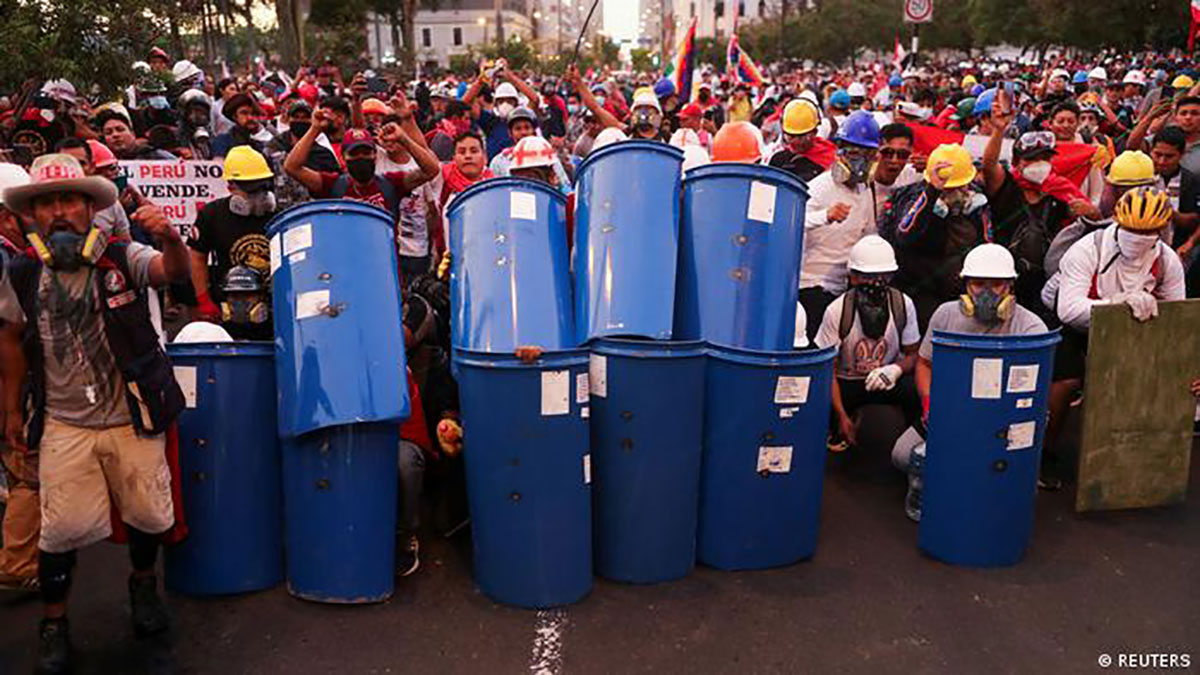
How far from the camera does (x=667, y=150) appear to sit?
5094mm

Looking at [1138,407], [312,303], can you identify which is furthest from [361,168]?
[1138,407]

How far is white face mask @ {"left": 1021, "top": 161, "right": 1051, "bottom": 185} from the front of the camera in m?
6.82

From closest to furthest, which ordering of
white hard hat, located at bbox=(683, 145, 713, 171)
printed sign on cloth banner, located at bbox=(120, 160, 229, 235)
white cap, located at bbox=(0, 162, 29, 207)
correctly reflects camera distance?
white cap, located at bbox=(0, 162, 29, 207), white hard hat, located at bbox=(683, 145, 713, 171), printed sign on cloth banner, located at bbox=(120, 160, 229, 235)

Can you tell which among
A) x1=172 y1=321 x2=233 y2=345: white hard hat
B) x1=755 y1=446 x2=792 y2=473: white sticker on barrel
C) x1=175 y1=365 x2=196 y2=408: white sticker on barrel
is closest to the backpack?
x1=755 y1=446 x2=792 y2=473: white sticker on barrel

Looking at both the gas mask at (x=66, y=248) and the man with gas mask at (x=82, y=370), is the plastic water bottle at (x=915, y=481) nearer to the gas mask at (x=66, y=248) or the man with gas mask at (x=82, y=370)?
the man with gas mask at (x=82, y=370)

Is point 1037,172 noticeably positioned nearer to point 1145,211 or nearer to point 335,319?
point 1145,211

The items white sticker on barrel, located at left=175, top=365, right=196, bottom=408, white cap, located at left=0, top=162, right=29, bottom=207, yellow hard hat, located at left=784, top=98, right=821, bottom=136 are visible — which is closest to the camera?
white cap, located at left=0, top=162, right=29, bottom=207

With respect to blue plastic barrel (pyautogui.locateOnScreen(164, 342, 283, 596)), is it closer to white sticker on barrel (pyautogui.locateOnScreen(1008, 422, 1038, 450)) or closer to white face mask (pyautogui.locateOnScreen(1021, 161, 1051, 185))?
white sticker on barrel (pyautogui.locateOnScreen(1008, 422, 1038, 450))

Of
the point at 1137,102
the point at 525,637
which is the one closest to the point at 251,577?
the point at 525,637

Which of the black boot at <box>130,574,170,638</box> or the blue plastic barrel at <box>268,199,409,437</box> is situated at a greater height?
the blue plastic barrel at <box>268,199,409,437</box>

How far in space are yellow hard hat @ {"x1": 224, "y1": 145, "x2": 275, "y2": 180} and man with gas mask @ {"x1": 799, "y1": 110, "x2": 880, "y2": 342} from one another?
3385mm

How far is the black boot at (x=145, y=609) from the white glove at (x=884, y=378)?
3853 mm

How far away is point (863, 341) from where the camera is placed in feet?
19.3

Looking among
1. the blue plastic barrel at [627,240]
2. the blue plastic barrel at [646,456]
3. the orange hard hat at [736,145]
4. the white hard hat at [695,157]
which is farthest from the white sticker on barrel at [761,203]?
the white hard hat at [695,157]
